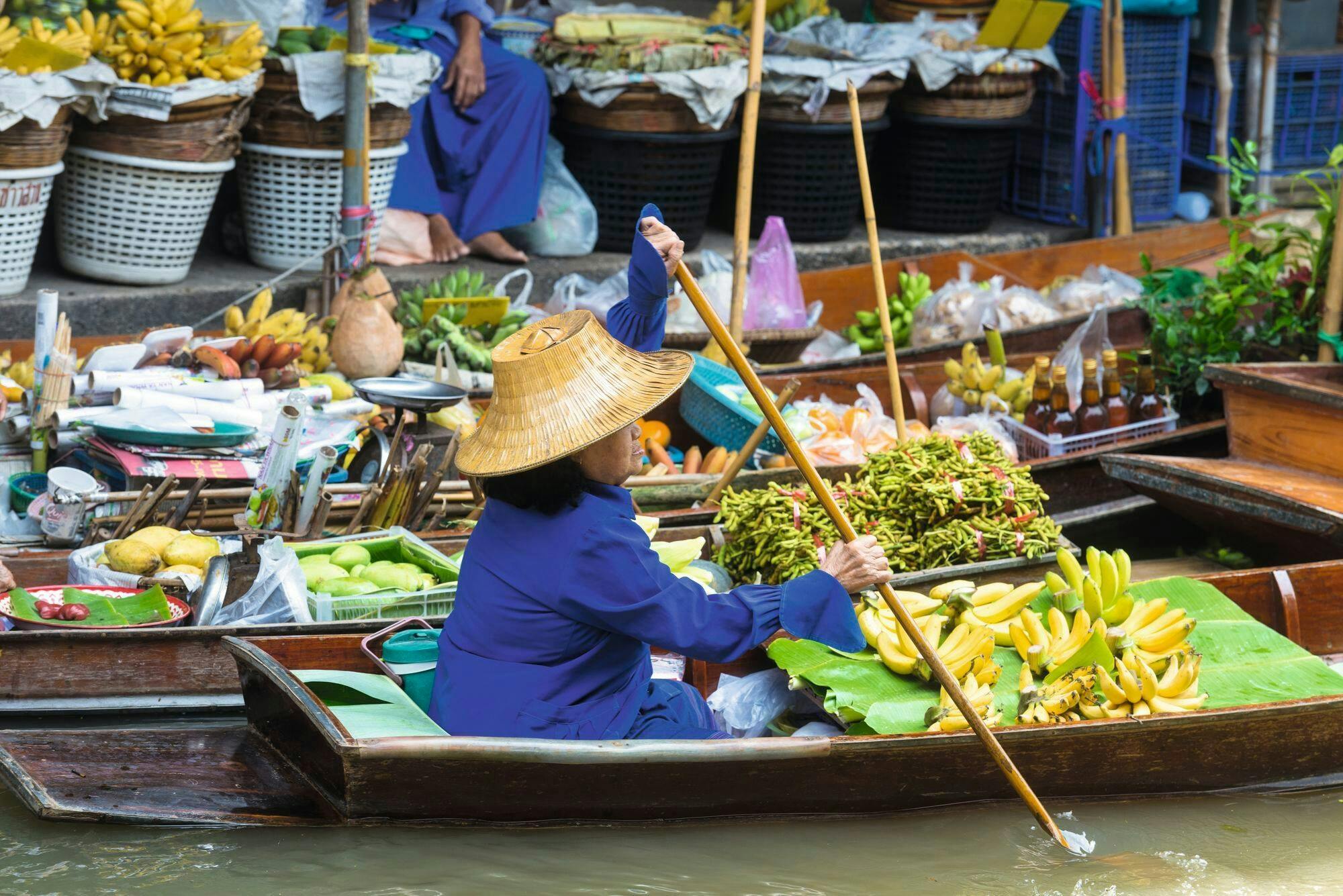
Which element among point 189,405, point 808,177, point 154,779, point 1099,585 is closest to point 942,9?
point 808,177

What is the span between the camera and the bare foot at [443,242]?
707cm

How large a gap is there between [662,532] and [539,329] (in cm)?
142

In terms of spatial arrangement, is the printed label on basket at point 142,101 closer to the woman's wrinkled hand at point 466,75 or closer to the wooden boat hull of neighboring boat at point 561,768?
the woman's wrinkled hand at point 466,75

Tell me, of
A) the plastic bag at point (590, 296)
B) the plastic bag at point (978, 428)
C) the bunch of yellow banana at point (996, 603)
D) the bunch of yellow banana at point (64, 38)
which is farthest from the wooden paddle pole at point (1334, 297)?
the bunch of yellow banana at point (64, 38)

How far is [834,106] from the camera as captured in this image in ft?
24.5

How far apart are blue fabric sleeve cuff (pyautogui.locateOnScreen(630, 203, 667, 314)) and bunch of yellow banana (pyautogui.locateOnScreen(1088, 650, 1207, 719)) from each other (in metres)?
1.40

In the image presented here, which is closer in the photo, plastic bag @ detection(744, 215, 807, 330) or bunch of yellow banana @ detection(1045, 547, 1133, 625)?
bunch of yellow banana @ detection(1045, 547, 1133, 625)

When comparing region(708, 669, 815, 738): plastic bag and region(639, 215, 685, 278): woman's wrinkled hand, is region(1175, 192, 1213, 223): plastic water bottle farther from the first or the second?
region(639, 215, 685, 278): woman's wrinkled hand

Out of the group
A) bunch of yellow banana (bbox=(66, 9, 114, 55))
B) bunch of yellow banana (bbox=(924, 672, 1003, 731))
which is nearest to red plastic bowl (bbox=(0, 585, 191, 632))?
bunch of yellow banana (bbox=(924, 672, 1003, 731))

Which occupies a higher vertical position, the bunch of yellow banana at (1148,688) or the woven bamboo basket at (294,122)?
the woven bamboo basket at (294,122)

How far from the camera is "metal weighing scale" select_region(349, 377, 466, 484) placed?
185 inches

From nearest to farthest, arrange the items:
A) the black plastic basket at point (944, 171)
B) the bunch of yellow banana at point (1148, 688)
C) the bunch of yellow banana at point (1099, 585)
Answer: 1. the bunch of yellow banana at point (1148, 688)
2. the bunch of yellow banana at point (1099, 585)
3. the black plastic basket at point (944, 171)

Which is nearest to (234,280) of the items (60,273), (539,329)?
(60,273)

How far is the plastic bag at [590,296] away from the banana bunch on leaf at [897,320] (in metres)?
1.09
